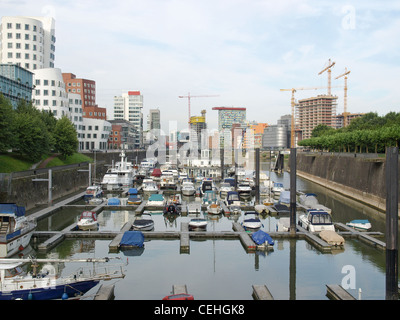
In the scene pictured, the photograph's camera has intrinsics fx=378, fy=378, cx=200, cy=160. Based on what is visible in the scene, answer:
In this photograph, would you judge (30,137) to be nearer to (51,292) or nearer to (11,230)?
(11,230)

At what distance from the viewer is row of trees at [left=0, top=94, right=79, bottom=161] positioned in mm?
43156

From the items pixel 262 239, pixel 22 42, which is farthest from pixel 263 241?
pixel 22 42

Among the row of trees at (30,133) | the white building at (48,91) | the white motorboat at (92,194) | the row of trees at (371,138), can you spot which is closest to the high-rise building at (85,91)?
the white building at (48,91)

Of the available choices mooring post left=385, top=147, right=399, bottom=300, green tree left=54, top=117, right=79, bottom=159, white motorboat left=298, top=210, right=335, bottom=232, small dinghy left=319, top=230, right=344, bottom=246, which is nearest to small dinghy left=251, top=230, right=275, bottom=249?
small dinghy left=319, top=230, right=344, bottom=246

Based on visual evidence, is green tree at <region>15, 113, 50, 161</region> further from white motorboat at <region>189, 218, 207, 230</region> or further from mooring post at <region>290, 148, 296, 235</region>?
mooring post at <region>290, 148, 296, 235</region>

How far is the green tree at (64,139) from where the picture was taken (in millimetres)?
71188

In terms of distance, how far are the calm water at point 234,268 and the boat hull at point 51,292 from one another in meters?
1.75

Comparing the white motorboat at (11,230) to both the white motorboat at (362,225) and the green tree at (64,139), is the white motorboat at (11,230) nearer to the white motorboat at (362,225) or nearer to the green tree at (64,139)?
the white motorboat at (362,225)

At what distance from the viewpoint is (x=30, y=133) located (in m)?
51.8

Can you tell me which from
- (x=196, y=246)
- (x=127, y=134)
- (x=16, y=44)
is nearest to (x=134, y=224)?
(x=196, y=246)

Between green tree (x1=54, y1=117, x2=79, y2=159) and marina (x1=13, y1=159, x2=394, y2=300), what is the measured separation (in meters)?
31.9

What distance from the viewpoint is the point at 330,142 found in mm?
99625

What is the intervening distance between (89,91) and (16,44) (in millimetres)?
54564

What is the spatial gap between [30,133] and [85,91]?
106m
